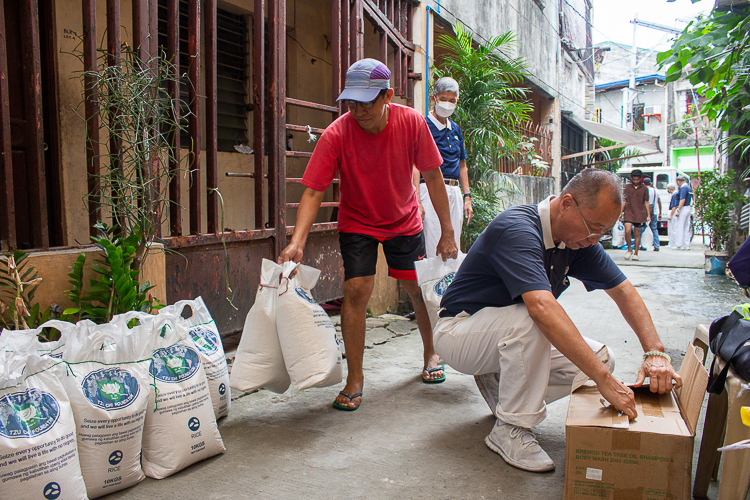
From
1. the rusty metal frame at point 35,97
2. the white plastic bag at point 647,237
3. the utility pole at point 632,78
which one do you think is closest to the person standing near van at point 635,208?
the white plastic bag at point 647,237

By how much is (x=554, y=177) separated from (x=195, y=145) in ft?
34.7

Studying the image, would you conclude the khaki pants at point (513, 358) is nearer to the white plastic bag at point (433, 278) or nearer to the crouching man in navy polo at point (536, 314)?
the crouching man in navy polo at point (536, 314)

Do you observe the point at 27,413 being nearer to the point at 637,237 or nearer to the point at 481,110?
the point at 481,110

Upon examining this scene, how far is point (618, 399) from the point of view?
65.9 inches

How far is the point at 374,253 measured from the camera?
2.80m

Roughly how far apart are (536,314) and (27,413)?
1.56 meters

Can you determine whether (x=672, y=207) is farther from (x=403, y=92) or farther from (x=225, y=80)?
(x=225, y=80)

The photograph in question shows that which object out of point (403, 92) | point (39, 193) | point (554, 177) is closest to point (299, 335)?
point (39, 193)

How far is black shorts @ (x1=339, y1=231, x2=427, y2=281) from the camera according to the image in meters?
2.73

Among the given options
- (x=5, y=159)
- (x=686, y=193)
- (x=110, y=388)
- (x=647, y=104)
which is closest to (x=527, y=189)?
(x=686, y=193)

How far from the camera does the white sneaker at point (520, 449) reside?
197 cm

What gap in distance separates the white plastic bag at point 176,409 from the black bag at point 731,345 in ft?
5.47

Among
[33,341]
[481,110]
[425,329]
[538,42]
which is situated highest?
[538,42]

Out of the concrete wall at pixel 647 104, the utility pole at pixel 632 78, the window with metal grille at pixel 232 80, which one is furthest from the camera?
the concrete wall at pixel 647 104
